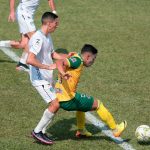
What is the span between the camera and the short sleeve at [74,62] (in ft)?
26.4

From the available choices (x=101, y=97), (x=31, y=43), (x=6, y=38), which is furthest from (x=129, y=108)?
(x=6, y=38)

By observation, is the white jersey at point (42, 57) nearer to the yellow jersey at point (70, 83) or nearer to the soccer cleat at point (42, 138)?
the yellow jersey at point (70, 83)

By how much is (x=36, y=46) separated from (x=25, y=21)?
4648mm

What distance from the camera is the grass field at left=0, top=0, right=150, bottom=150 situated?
8891 mm

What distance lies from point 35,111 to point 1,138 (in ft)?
4.61

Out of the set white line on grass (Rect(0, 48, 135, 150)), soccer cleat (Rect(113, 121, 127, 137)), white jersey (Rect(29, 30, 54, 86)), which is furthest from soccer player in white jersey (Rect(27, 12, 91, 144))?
soccer cleat (Rect(113, 121, 127, 137))

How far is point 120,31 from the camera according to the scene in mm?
16656

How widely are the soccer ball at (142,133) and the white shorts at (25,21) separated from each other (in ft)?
17.1

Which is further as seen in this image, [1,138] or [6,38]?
[6,38]

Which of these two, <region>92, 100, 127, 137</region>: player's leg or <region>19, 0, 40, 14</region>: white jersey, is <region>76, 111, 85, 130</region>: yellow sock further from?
<region>19, 0, 40, 14</region>: white jersey

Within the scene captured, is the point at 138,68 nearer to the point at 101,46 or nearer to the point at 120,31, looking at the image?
the point at 101,46

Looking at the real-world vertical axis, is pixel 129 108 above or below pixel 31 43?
below

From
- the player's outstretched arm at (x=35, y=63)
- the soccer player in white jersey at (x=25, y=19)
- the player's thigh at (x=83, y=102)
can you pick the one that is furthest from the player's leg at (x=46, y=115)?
the soccer player in white jersey at (x=25, y=19)

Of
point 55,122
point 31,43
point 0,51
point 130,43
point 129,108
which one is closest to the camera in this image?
point 31,43
